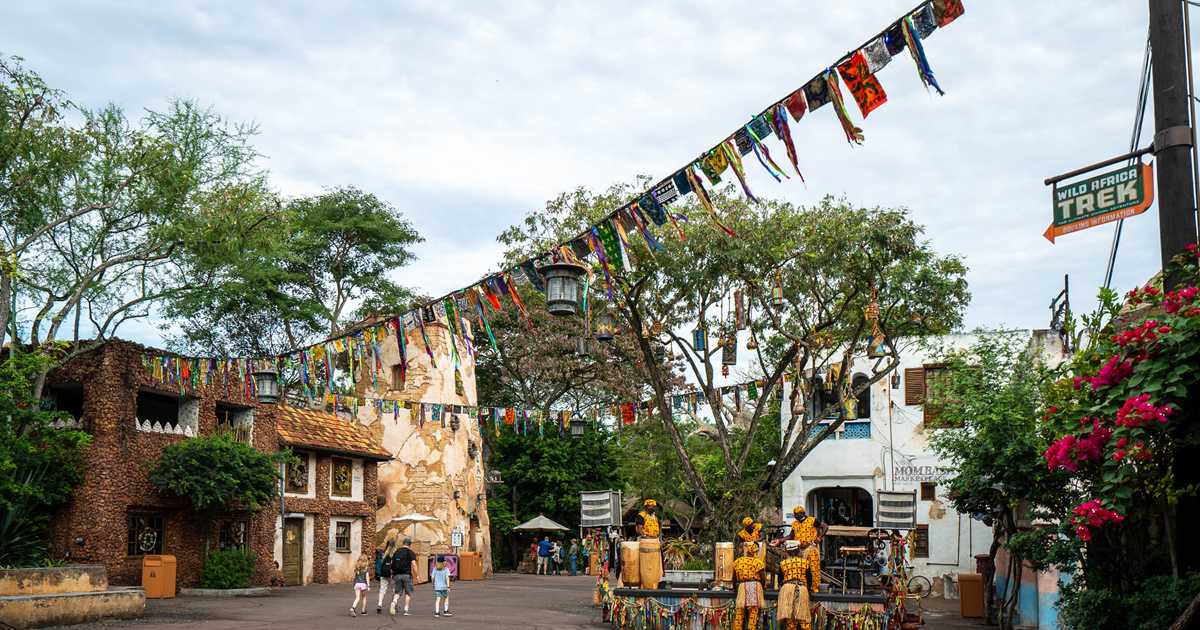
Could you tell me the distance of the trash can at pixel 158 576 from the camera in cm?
2731

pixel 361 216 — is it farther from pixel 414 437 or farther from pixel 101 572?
pixel 101 572

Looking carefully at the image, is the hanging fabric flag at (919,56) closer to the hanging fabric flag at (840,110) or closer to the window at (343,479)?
the hanging fabric flag at (840,110)

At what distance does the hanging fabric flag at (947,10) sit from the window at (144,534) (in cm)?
2406

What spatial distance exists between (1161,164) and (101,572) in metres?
19.5

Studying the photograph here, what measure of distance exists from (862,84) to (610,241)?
4495mm

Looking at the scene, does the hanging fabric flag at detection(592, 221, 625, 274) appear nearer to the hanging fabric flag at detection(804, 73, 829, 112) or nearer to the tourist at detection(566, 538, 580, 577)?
the hanging fabric flag at detection(804, 73, 829, 112)

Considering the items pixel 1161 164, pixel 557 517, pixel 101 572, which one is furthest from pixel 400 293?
pixel 1161 164

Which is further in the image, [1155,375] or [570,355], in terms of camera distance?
[570,355]

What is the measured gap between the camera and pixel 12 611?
60.9 feet

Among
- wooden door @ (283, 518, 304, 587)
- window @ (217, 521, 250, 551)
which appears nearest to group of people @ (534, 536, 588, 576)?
wooden door @ (283, 518, 304, 587)

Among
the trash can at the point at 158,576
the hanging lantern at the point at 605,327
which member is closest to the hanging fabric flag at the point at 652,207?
the hanging lantern at the point at 605,327

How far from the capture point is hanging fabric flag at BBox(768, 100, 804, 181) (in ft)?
41.4

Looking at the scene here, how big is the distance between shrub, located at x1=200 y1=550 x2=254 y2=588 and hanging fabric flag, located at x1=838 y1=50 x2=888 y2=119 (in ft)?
75.7

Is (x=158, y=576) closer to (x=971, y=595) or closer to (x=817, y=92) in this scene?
(x=971, y=595)
